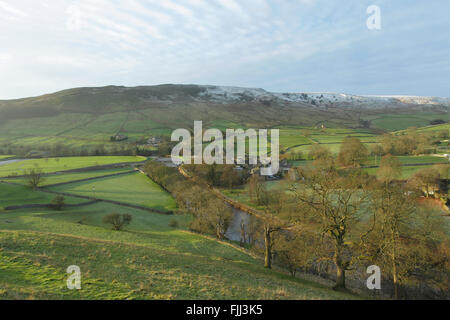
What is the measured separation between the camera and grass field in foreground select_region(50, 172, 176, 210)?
178ft

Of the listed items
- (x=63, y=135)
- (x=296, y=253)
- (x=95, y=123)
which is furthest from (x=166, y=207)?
(x=95, y=123)

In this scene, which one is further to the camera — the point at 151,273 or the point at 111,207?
the point at 111,207

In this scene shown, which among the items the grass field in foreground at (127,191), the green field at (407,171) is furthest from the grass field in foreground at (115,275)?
the green field at (407,171)

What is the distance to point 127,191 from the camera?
Result: 201 feet

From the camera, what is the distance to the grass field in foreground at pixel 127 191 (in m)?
54.3

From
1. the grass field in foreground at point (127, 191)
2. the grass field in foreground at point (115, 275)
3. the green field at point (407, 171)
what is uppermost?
the green field at point (407, 171)

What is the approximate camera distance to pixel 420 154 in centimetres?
8338

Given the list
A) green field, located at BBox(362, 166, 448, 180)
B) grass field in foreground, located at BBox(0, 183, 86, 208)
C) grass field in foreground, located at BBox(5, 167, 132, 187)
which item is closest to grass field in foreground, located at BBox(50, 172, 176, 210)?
grass field in foreground, located at BBox(5, 167, 132, 187)

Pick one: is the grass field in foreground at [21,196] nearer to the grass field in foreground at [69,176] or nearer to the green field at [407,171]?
the grass field in foreground at [69,176]

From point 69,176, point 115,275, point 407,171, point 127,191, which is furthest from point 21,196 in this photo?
point 407,171

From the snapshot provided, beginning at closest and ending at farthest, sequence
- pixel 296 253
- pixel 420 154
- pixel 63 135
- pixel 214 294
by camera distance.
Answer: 1. pixel 214 294
2. pixel 296 253
3. pixel 420 154
4. pixel 63 135

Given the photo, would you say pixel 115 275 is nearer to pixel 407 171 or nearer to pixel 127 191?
pixel 127 191
